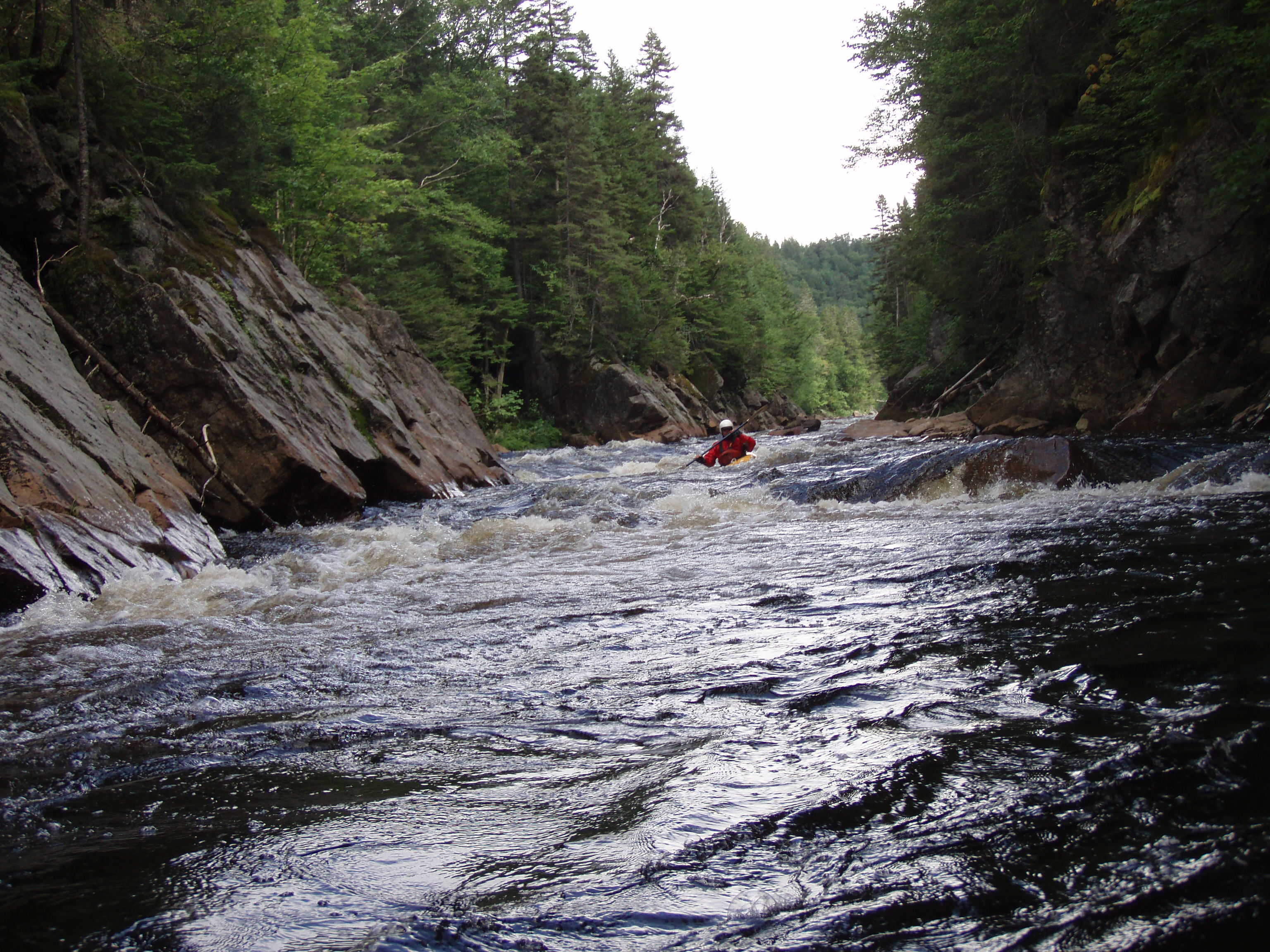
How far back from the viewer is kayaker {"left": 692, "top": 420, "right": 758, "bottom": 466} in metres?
16.0

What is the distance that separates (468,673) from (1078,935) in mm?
3021

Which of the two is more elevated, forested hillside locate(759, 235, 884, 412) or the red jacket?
forested hillside locate(759, 235, 884, 412)

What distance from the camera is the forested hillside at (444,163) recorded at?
1267 cm

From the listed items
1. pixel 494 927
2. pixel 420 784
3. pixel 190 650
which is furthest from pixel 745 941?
pixel 190 650

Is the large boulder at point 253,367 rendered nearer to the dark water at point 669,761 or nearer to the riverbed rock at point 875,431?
the dark water at point 669,761

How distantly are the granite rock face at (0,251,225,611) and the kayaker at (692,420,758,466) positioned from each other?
9.52 metres

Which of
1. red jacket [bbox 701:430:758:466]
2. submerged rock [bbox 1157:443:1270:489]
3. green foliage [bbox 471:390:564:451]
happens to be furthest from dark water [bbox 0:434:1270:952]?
green foliage [bbox 471:390:564:451]

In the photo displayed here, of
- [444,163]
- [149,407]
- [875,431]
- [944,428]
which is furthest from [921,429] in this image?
[444,163]

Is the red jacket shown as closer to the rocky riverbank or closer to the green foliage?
the rocky riverbank

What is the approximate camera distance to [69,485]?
6590mm

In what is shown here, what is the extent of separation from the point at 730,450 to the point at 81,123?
11262mm

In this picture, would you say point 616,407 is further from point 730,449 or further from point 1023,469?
point 1023,469

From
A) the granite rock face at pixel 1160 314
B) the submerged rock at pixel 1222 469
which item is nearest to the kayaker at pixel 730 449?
the granite rock face at pixel 1160 314

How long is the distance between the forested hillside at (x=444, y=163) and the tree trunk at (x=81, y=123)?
1.26ft
